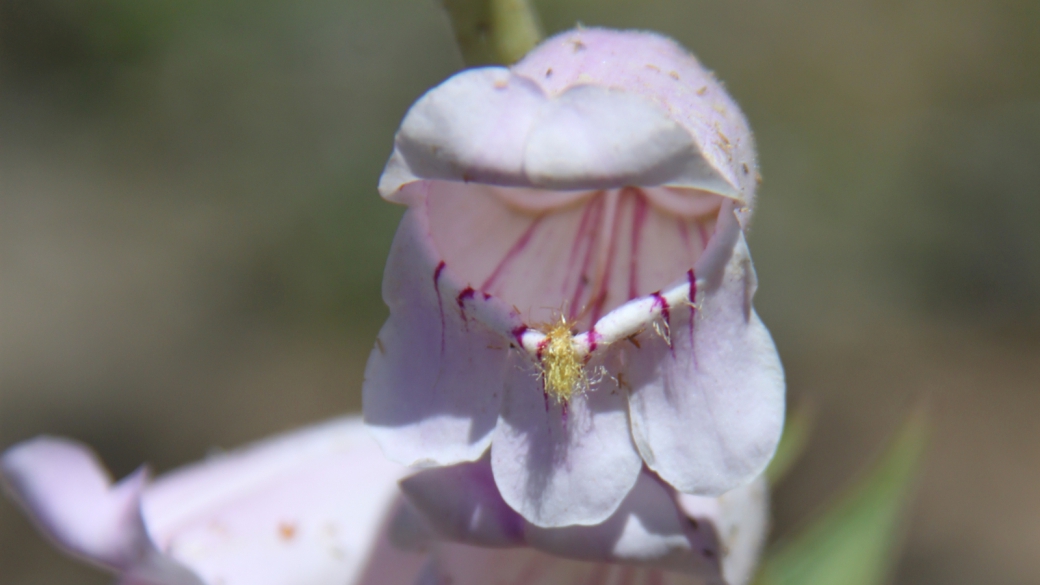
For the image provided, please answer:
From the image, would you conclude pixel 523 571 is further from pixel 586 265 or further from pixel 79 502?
pixel 79 502

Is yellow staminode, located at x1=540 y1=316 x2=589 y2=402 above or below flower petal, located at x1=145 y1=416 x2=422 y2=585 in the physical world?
above

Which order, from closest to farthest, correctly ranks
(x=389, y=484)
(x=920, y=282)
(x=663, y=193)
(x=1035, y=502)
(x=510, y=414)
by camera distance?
(x=510, y=414), (x=663, y=193), (x=389, y=484), (x=1035, y=502), (x=920, y=282)

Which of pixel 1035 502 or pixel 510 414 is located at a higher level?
pixel 510 414

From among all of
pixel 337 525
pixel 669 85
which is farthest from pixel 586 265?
pixel 337 525

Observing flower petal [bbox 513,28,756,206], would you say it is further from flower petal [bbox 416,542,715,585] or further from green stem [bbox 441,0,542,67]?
flower petal [bbox 416,542,715,585]

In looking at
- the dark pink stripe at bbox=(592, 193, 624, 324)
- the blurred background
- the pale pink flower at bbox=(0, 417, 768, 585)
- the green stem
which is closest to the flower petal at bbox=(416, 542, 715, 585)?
the pale pink flower at bbox=(0, 417, 768, 585)

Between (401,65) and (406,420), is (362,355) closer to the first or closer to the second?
(401,65)

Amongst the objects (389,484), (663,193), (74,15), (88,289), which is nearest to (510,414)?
(663,193)
